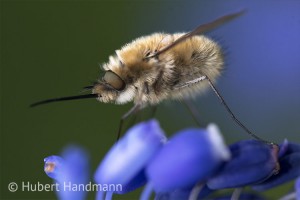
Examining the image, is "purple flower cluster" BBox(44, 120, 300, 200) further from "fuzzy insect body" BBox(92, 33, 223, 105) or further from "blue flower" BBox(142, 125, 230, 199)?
"fuzzy insect body" BBox(92, 33, 223, 105)

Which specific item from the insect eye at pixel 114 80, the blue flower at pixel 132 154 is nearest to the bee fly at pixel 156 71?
the insect eye at pixel 114 80

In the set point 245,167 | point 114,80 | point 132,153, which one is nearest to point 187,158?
point 132,153

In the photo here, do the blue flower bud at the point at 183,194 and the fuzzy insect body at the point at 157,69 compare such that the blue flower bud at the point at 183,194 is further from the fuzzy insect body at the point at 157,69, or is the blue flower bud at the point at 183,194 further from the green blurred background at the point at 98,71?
the green blurred background at the point at 98,71

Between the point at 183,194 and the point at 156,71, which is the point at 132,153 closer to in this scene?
the point at 183,194

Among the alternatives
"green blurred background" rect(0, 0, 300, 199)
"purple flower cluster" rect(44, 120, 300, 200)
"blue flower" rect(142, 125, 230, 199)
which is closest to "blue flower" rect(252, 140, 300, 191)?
"purple flower cluster" rect(44, 120, 300, 200)

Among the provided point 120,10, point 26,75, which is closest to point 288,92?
point 120,10

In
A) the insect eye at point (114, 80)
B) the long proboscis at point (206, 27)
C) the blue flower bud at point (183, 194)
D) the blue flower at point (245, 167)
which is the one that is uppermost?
the long proboscis at point (206, 27)

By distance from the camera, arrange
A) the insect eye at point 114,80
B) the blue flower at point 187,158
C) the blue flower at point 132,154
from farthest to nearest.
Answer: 1. the insect eye at point 114,80
2. the blue flower at point 132,154
3. the blue flower at point 187,158
